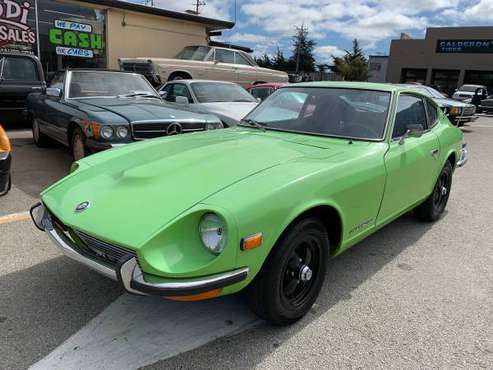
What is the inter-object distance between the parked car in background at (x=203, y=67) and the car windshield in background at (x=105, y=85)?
5.73m

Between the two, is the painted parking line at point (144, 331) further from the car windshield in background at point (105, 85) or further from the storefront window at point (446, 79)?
the storefront window at point (446, 79)

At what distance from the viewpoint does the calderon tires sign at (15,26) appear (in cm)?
1479

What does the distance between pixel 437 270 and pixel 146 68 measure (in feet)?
36.7

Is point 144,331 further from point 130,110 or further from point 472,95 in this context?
point 472,95

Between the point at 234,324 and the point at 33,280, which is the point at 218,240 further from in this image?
the point at 33,280

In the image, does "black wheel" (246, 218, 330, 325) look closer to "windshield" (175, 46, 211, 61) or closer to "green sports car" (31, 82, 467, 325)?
"green sports car" (31, 82, 467, 325)

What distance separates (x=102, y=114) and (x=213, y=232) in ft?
12.5

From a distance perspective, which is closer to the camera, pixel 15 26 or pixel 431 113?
pixel 431 113

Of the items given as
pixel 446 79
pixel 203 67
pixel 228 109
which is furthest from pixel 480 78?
pixel 228 109

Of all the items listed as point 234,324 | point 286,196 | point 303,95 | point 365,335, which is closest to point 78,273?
point 234,324

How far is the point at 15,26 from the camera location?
15156 millimetres

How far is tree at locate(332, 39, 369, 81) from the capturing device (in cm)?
4875

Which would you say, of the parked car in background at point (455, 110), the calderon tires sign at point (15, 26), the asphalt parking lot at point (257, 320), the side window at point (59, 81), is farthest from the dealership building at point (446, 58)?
the asphalt parking lot at point (257, 320)

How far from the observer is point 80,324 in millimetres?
2641
